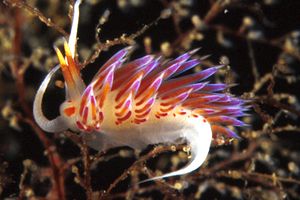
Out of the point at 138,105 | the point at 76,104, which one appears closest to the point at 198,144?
the point at 138,105

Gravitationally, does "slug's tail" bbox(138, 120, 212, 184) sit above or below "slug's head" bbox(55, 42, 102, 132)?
below

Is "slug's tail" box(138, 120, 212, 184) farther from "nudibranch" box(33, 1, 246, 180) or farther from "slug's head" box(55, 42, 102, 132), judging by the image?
"slug's head" box(55, 42, 102, 132)

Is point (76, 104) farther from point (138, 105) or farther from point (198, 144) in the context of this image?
point (198, 144)

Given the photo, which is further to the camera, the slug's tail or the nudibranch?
the nudibranch

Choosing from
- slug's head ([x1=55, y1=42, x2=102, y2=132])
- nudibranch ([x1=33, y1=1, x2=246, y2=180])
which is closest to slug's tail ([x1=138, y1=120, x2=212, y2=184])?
nudibranch ([x1=33, y1=1, x2=246, y2=180])

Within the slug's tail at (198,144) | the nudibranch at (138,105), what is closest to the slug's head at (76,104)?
the nudibranch at (138,105)

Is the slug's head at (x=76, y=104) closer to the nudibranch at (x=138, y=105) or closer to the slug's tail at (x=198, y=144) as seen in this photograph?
the nudibranch at (x=138, y=105)

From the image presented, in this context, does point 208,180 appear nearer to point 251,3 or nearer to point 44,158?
point 44,158
